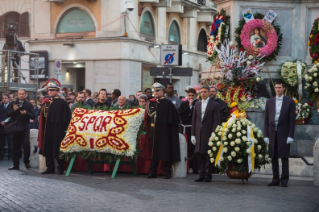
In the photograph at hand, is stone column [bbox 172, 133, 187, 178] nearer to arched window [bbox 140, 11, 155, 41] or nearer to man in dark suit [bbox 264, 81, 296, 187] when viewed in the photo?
man in dark suit [bbox 264, 81, 296, 187]

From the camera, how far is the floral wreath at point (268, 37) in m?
15.1

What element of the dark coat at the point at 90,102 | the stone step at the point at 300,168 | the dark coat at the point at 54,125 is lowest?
the stone step at the point at 300,168

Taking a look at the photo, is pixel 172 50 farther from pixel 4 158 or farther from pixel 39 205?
pixel 39 205

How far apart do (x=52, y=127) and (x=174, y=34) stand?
2445 cm

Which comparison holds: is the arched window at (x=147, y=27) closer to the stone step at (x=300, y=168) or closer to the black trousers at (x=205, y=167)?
the stone step at (x=300, y=168)

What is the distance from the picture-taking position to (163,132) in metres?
Answer: 13.1

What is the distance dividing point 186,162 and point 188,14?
2588cm

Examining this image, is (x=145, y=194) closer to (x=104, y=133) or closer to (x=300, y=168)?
(x=104, y=133)

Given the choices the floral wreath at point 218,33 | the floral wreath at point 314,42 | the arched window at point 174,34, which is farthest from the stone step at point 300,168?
the arched window at point 174,34

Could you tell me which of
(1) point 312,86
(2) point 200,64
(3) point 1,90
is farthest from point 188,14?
(1) point 312,86

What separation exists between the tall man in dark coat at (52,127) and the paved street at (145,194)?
2.06ft

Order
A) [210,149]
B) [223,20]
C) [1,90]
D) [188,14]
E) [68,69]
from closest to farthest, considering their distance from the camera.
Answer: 1. [210,149]
2. [223,20]
3. [1,90]
4. [68,69]
5. [188,14]

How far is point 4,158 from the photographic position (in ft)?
59.5

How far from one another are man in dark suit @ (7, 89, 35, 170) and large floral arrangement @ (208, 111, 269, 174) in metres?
4.95
